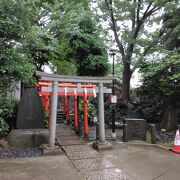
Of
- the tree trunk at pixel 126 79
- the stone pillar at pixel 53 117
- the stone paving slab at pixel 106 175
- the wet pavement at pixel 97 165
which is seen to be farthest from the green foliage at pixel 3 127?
the tree trunk at pixel 126 79

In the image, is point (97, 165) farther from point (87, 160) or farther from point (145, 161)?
point (145, 161)

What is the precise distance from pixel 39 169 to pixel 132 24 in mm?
12991

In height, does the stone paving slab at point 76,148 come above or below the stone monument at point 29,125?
below

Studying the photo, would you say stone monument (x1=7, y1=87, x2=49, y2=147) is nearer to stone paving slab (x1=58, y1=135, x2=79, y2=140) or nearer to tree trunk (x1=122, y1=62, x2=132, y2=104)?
stone paving slab (x1=58, y1=135, x2=79, y2=140)

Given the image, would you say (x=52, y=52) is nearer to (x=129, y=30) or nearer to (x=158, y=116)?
(x=129, y=30)

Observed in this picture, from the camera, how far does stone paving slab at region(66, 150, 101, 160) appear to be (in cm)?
633

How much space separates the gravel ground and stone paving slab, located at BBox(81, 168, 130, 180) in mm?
2188

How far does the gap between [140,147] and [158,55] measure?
5.80 meters

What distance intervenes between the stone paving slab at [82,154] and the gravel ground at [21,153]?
1.01m

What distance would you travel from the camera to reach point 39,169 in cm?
524

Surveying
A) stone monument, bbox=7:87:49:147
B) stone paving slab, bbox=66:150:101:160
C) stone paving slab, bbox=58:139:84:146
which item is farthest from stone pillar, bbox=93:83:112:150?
stone monument, bbox=7:87:49:147

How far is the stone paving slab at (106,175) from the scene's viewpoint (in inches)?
190

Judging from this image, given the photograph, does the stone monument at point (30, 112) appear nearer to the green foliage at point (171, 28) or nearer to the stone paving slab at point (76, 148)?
the stone paving slab at point (76, 148)

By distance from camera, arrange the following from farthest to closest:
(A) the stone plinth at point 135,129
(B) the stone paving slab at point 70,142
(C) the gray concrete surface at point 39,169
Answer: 1. (A) the stone plinth at point 135,129
2. (B) the stone paving slab at point 70,142
3. (C) the gray concrete surface at point 39,169
